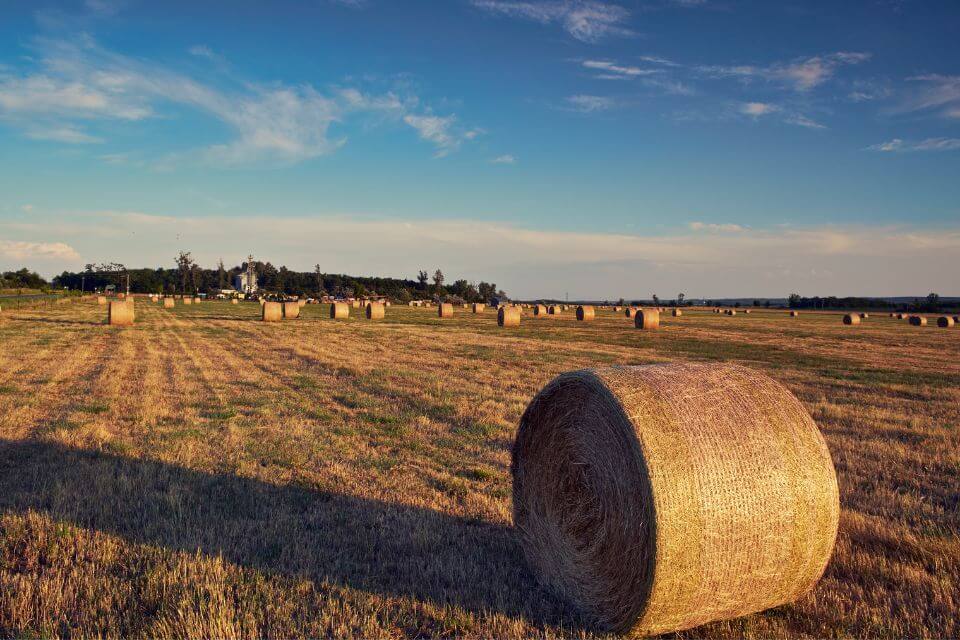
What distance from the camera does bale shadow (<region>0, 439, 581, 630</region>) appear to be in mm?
5312

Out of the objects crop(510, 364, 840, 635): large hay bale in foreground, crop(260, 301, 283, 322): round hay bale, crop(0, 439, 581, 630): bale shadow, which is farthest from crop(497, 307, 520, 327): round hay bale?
crop(510, 364, 840, 635): large hay bale in foreground

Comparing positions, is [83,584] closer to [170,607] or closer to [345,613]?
[170,607]

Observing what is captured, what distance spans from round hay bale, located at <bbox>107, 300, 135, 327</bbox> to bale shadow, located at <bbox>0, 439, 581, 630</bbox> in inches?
1304

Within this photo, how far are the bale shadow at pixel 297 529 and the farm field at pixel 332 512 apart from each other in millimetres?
27

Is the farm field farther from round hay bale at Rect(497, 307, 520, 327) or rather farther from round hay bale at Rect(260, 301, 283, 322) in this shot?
round hay bale at Rect(260, 301, 283, 322)

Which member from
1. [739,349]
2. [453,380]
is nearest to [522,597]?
[453,380]

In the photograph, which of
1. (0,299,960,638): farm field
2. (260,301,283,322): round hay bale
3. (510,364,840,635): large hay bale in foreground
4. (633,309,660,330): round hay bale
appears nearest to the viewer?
(510,364,840,635): large hay bale in foreground

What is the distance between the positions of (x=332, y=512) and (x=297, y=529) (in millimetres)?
552

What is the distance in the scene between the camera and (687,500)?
451cm

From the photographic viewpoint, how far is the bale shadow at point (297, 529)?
5.31m

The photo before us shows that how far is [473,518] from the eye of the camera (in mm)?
6816

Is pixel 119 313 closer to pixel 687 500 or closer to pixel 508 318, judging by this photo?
pixel 508 318

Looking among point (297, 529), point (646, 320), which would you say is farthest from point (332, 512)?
point (646, 320)

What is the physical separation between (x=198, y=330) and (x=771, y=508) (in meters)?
36.0
